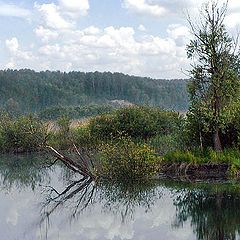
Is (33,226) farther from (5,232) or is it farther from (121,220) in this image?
(121,220)

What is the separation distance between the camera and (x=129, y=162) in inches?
858

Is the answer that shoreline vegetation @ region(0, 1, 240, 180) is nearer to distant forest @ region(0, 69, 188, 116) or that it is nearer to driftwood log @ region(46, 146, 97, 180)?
driftwood log @ region(46, 146, 97, 180)

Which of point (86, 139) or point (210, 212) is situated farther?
point (86, 139)

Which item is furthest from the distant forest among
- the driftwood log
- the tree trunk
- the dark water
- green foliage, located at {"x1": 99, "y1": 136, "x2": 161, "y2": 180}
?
the dark water

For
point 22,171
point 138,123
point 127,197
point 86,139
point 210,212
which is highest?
point 138,123

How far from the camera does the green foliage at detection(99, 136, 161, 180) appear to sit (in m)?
21.7

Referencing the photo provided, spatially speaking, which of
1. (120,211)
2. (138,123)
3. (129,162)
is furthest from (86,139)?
(120,211)

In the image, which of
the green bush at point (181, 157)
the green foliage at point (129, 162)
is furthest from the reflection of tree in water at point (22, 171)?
the green bush at point (181, 157)

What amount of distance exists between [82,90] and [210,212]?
10550cm

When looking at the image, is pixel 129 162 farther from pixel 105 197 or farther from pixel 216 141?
pixel 216 141

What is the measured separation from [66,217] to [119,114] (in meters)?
22.4

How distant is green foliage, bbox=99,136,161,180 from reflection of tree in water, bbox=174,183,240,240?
2.30m

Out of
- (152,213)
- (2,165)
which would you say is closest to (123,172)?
(152,213)

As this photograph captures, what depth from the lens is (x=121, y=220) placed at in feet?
52.2
